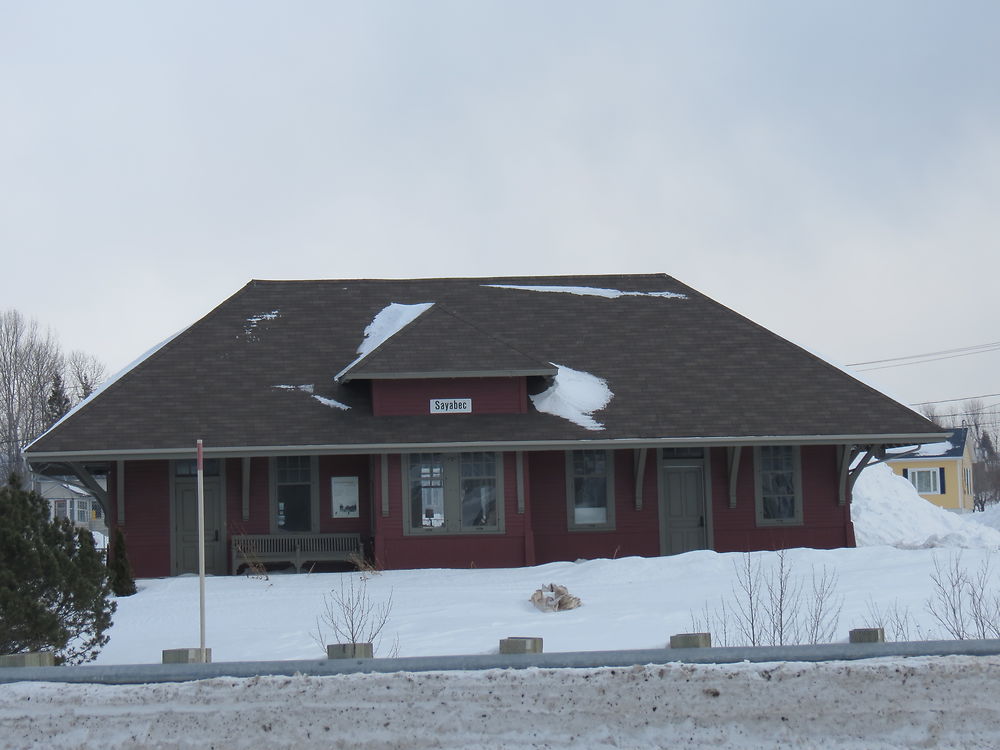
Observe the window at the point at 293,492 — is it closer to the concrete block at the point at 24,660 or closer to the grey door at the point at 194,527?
the grey door at the point at 194,527

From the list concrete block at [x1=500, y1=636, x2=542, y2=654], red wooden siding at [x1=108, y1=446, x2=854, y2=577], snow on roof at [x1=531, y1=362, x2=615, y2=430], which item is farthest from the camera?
snow on roof at [x1=531, y1=362, x2=615, y2=430]

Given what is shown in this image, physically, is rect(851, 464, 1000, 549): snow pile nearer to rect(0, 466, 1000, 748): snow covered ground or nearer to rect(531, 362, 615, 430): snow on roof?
rect(531, 362, 615, 430): snow on roof

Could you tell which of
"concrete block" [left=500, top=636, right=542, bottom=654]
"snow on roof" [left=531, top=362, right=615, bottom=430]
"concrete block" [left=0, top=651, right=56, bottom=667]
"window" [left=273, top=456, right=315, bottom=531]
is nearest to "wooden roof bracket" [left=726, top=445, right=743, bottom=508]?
"snow on roof" [left=531, top=362, right=615, bottom=430]

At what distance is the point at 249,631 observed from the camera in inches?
583

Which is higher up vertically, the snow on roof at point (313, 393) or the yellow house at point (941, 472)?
the snow on roof at point (313, 393)

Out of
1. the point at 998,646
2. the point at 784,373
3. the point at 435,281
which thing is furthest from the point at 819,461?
the point at 998,646

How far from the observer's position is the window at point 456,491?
69.0ft

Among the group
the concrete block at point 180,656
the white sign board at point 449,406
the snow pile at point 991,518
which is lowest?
the snow pile at point 991,518

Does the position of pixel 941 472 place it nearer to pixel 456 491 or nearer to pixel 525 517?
pixel 525 517

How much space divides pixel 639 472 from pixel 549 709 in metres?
15.1

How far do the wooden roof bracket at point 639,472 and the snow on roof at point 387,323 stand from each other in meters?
5.15

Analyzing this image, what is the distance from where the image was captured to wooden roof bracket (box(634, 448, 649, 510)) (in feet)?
71.3

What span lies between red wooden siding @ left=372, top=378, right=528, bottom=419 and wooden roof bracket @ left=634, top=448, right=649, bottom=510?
2.30 m

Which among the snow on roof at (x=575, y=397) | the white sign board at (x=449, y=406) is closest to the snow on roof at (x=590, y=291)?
the snow on roof at (x=575, y=397)
